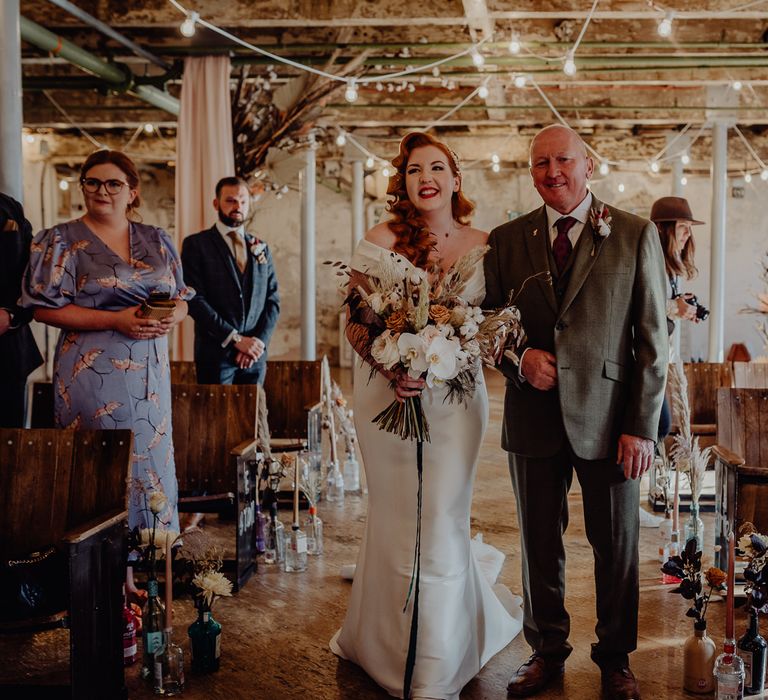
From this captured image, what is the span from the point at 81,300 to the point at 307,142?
17.2 feet

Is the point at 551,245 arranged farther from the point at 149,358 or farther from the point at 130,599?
the point at 130,599

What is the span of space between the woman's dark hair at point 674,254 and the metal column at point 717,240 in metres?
6.29

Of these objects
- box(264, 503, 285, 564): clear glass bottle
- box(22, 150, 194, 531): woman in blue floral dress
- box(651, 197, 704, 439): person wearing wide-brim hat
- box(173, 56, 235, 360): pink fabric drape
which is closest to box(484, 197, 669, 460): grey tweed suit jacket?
Result: box(22, 150, 194, 531): woman in blue floral dress

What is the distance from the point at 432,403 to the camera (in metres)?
2.91

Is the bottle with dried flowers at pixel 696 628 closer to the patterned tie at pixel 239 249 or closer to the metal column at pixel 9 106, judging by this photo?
the patterned tie at pixel 239 249

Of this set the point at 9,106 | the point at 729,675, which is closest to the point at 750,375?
the point at 729,675

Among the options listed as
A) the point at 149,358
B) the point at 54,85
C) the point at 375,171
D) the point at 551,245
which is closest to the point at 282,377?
the point at 149,358

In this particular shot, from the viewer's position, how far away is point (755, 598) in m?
2.79

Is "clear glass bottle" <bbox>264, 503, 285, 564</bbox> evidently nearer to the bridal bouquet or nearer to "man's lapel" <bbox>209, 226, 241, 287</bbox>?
"man's lapel" <bbox>209, 226, 241, 287</bbox>

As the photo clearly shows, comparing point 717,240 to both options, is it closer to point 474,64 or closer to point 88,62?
point 474,64

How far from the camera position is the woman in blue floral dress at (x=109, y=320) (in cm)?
333

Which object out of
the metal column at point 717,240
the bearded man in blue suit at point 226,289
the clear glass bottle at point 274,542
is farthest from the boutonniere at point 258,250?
the metal column at point 717,240

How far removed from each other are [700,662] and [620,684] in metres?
0.33

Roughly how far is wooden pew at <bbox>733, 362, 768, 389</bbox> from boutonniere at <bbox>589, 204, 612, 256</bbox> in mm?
3191
